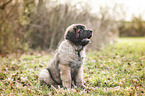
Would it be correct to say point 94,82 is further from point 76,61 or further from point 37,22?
point 37,22

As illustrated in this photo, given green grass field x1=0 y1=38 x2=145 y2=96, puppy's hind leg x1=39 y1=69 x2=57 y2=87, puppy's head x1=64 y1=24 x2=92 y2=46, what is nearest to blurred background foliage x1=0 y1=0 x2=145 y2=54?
green grass field x1=0 y1=38 x2=145 y2=96

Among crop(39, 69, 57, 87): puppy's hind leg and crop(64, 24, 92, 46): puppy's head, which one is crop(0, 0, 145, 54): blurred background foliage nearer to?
crop(64, 24, 92, 46): puppy's head

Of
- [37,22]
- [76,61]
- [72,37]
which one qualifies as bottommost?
[76,61]

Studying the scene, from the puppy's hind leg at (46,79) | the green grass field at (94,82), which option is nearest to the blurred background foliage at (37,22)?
the green grass field at (94,82)

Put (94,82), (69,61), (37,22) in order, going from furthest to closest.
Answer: (37,22), (94,82), (69,61)

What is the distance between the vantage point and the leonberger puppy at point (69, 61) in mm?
→ 4262

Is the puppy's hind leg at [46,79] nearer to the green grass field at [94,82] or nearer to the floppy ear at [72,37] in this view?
the green grass field at [94,82]

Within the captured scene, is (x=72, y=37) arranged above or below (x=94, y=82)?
above

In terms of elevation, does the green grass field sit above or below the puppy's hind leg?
below

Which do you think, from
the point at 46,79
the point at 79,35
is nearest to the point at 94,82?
the point at 46,79

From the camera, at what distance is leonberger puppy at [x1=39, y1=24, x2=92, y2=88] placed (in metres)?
Answer: 4.26

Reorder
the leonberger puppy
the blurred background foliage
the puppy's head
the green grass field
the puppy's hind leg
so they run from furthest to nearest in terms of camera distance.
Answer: the blurred background foliage < the puppy's hind leg < the puppy's head < the leonberger puppy < the green grass field

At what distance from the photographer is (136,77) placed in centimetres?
529

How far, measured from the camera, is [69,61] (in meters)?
4.23
